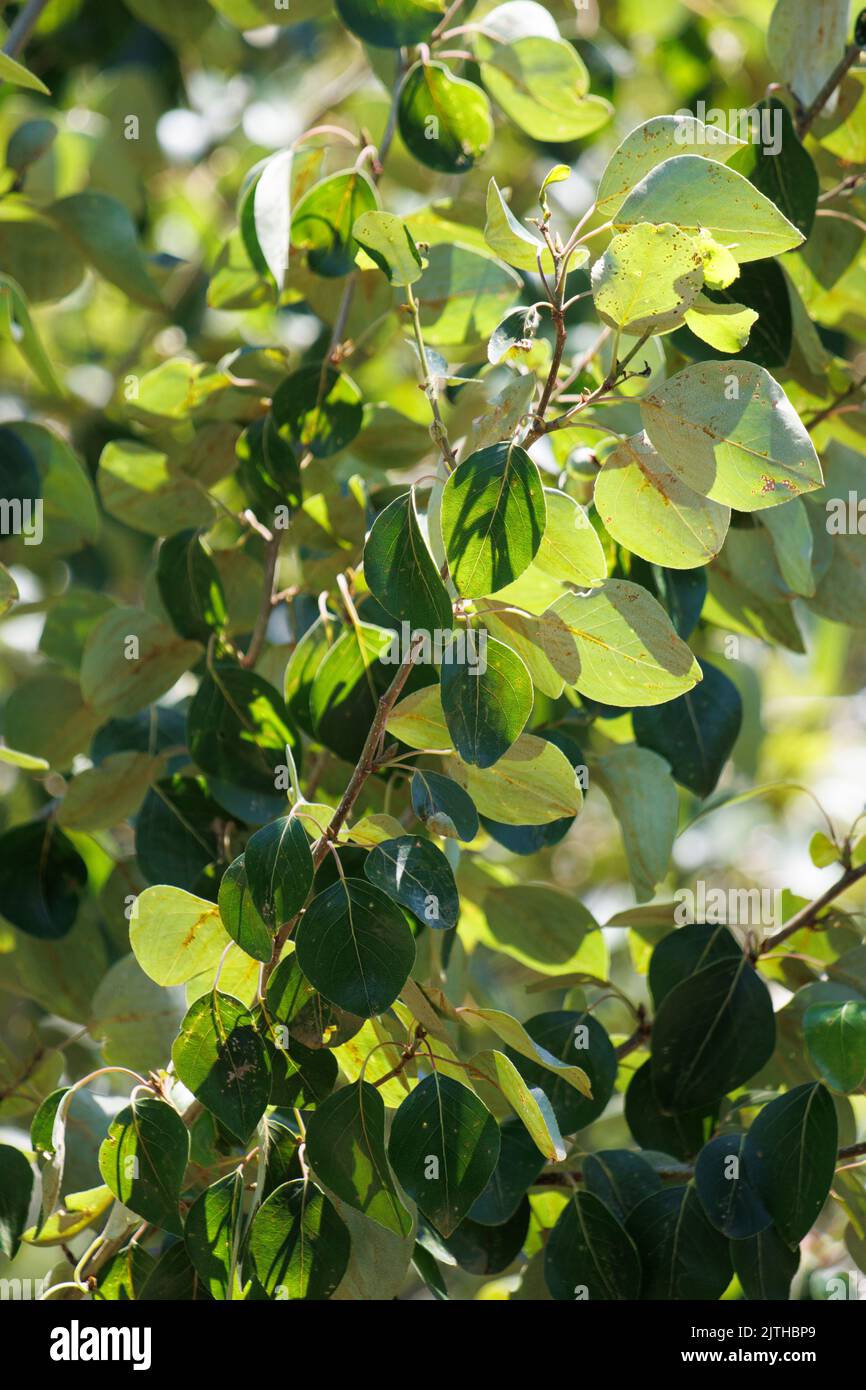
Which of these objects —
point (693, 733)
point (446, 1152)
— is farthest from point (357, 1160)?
point (693, 733)

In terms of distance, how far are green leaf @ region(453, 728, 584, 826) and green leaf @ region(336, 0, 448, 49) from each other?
49cm

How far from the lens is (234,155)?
70.7 inches

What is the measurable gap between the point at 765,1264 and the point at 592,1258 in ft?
0.32

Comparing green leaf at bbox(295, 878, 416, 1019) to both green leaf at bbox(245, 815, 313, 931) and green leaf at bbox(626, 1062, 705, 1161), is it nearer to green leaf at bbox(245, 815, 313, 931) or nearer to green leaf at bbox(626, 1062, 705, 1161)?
green leaf at bbox(245, 815, 313, 931)

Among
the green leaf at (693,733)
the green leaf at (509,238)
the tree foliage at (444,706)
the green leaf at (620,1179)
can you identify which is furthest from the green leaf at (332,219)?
the green leaf at (620,1179)

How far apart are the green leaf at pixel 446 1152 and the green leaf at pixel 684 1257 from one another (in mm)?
174

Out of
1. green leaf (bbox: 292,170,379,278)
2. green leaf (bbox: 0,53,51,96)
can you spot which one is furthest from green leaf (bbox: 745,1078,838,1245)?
green leaf (bbox: 0,53,51,96)

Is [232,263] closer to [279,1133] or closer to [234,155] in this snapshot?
[279,1133]

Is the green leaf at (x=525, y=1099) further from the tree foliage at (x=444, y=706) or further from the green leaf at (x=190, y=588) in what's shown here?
the green leaf at (x=190, y=588)

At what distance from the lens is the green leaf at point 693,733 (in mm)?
866

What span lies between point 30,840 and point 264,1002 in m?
0.36

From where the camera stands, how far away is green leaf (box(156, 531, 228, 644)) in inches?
34.0
